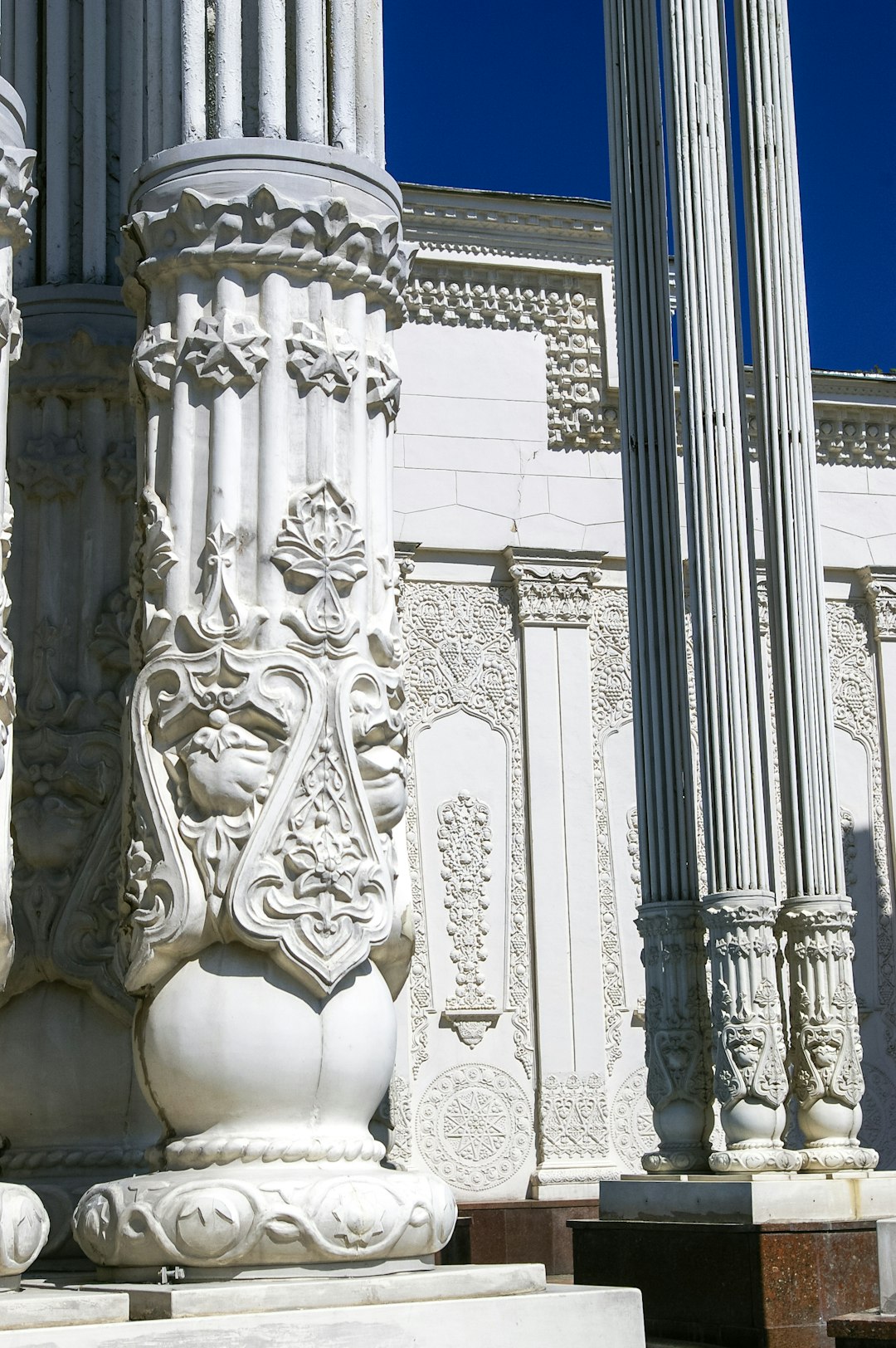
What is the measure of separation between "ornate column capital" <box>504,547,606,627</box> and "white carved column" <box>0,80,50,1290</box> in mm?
8049

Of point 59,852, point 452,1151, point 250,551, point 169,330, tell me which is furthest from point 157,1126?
point 452,1151

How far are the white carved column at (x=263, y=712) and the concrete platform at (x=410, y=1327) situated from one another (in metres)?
0.13

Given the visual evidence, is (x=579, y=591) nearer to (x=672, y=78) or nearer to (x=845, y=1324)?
(x=672, y=78)

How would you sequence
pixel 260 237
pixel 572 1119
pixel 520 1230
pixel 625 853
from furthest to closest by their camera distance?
pixel 625 853 → pixel 572 1119 → pixel 520 1230 → pixel 260 237

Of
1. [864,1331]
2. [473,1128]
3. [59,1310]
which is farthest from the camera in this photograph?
[473,1128]

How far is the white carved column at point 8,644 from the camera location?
1.90 meters

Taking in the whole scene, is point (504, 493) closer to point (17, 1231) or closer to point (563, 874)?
point (563, 874)

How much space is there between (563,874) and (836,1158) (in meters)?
3.29

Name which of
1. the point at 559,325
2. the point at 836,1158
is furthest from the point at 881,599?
the point at 836,1158

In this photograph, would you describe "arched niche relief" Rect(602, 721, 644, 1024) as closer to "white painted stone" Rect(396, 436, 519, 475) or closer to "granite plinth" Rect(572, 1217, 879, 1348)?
"white painted stone" Rect(396, 436, 519, 475)

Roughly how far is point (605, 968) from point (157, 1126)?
751 cm

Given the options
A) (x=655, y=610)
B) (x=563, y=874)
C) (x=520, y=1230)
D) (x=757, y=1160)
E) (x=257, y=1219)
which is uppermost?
(x=655, y=610)

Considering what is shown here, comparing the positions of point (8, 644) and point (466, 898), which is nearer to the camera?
point (8, 644)

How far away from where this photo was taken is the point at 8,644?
200cm
